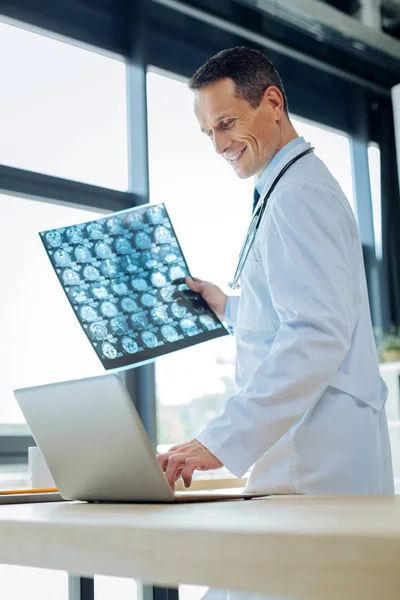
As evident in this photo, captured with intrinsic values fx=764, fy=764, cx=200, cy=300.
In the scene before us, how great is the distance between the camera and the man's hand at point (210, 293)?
165cm

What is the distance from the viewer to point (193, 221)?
3.30 metres

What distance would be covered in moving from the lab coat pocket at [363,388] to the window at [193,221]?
6.24 feet

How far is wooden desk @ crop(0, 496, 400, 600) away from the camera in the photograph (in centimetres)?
46

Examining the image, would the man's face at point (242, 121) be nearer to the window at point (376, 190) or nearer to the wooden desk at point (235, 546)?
the wooden desk at point (235, 546)

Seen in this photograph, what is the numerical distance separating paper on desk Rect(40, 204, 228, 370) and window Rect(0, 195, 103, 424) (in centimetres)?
115

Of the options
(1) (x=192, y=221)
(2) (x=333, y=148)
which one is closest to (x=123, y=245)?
(1) (x=192, y=221)

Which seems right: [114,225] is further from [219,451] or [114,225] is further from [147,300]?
[219,451]

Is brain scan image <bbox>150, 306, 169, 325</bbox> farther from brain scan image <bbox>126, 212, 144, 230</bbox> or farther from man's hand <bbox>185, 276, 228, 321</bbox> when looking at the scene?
brain scan image <bbox>126, 212, 144, 230</bbox>

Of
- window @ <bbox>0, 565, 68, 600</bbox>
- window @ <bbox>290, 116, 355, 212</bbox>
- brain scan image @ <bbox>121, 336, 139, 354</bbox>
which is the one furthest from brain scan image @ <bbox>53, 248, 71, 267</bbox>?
window @ <bbox>290, 116, 355, 212</bbox>

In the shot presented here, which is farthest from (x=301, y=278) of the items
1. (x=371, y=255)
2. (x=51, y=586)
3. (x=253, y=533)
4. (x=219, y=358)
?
(x=371, y=255)

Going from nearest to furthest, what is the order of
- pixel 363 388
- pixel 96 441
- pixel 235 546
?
pixel 235 546 → pixel 96 441 → pixel 363 388

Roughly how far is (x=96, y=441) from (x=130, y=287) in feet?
2.16

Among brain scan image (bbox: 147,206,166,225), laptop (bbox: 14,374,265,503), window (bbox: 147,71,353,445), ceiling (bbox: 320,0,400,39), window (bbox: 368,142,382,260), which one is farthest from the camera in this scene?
window (bbox: 368,142,382,260)

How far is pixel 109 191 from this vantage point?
9.98 feet
